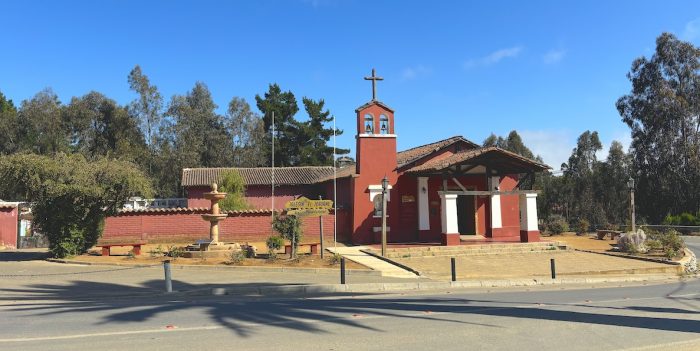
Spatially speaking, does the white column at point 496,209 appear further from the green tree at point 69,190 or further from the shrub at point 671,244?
the green tree at point 69,190

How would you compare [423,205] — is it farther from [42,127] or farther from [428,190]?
[42,127]

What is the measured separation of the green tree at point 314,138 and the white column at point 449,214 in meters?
37.7

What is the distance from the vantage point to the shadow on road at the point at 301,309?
8.55 meters

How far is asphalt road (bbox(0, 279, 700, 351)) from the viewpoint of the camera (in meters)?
6.95

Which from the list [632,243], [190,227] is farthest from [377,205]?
[632,243]

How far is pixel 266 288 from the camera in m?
13.1

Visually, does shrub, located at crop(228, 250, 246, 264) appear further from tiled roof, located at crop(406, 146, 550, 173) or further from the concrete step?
tiled roof, located at crop(406, 146, 550, 173)

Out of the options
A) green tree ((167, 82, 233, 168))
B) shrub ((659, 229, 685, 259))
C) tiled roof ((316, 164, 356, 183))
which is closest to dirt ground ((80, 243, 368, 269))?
tiled roof ((316, 164, 356, 183))

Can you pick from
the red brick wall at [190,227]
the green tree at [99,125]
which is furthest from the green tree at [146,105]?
the red brick wall at [190,227]

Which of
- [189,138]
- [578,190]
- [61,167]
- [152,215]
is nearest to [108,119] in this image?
[189,138]

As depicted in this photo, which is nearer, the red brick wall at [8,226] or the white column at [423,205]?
the white column at [423,205]

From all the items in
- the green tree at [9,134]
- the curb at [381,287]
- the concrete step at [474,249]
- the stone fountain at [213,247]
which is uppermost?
the green tree at [9,134]

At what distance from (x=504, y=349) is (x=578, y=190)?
40938 mm

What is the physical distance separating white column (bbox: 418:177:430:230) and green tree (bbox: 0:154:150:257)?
12.3 metres
